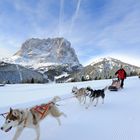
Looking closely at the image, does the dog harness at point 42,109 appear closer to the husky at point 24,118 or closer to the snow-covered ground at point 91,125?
the husky at point 24,118

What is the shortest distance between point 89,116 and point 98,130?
1.78m

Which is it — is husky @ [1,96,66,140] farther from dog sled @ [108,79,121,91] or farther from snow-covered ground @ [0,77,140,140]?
dog sled @ [108,79,121,91]

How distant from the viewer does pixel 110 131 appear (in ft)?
23.0

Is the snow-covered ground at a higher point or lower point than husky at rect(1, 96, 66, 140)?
lower

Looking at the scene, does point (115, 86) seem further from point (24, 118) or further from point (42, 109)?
point (24, 118)

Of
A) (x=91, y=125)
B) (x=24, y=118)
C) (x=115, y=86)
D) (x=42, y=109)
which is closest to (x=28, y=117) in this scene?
(x=24, y=118)

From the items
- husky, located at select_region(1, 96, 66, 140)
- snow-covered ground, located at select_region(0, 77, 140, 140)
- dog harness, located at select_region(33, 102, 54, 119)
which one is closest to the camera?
husky, located at select_region(1, 96, 66, 140)

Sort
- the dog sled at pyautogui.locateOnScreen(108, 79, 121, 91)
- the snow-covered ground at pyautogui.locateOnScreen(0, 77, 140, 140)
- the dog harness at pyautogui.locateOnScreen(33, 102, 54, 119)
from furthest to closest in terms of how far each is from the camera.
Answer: the dog sled at pyautogui.locateOnScreen(108, 79, 121, 91), the snow-covered ground at pyautogui.locateOnScreen(0, 77, 140, 140), the dog harness at pyautogui.locateOnScreen(33, 102, 54, 119)

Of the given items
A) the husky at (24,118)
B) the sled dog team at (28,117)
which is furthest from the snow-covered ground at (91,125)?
the husky at (24,118)

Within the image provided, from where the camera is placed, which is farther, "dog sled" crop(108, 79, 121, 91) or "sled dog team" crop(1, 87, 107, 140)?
"dog sled" crop(108, 79, 121, 91)

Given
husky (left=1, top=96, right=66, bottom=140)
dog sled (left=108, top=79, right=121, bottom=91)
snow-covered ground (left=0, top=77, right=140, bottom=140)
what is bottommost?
snow-covered ground (left=0, top=77, right=140, bottom=140)

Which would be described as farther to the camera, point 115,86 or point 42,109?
point 115,86

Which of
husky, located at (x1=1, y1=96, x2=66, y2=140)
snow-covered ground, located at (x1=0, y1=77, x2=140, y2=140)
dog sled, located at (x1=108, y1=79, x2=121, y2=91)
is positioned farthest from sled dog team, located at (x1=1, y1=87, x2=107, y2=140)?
dog sled, located at (x1=108, y1=79, x2=121, y2=91)

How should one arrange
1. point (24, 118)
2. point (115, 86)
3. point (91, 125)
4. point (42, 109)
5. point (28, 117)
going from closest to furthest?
point (24, 118) → point (28, 117) → point (42, 109) → point (91, 125) → point (115, 86)
